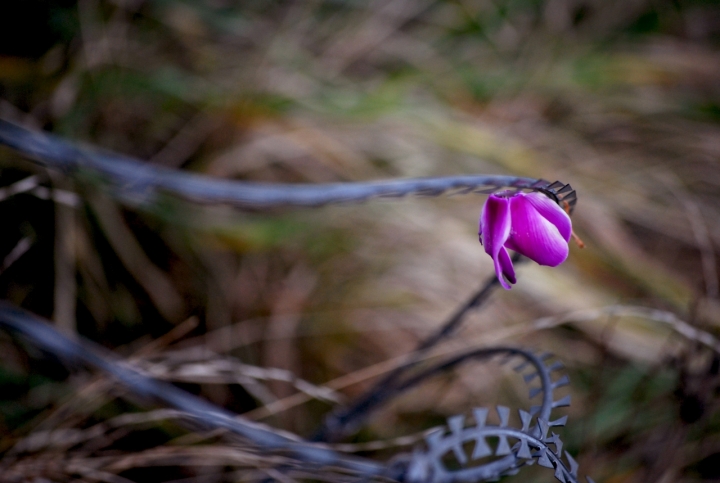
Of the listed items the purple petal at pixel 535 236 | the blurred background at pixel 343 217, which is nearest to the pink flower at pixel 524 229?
the purple petal at pixel 535 236

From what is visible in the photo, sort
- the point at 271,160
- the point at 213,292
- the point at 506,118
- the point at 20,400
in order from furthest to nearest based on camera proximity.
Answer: the point at 506,118, the point at 271,160, the point at 213,292, the point at 20,400

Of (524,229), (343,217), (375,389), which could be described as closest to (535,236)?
(524,229)

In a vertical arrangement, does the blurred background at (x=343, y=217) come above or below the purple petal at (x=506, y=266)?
above

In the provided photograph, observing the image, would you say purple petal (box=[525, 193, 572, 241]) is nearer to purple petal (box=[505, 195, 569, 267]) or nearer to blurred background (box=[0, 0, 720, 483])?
purple petal (box=[505, 195, 569, 267])

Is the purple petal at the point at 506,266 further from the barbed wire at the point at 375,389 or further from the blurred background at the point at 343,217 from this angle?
the blurred background at the point at 343,217

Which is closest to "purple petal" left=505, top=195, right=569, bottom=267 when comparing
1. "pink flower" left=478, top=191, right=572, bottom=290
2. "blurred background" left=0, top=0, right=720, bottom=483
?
"pink flower" left=478, top=191, right=572, bottom=290

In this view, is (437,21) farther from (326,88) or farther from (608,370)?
(608,370)

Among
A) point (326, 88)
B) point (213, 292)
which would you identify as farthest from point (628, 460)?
point (326, 88)

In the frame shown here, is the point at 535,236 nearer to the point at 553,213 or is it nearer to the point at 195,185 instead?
the point at 553,213
